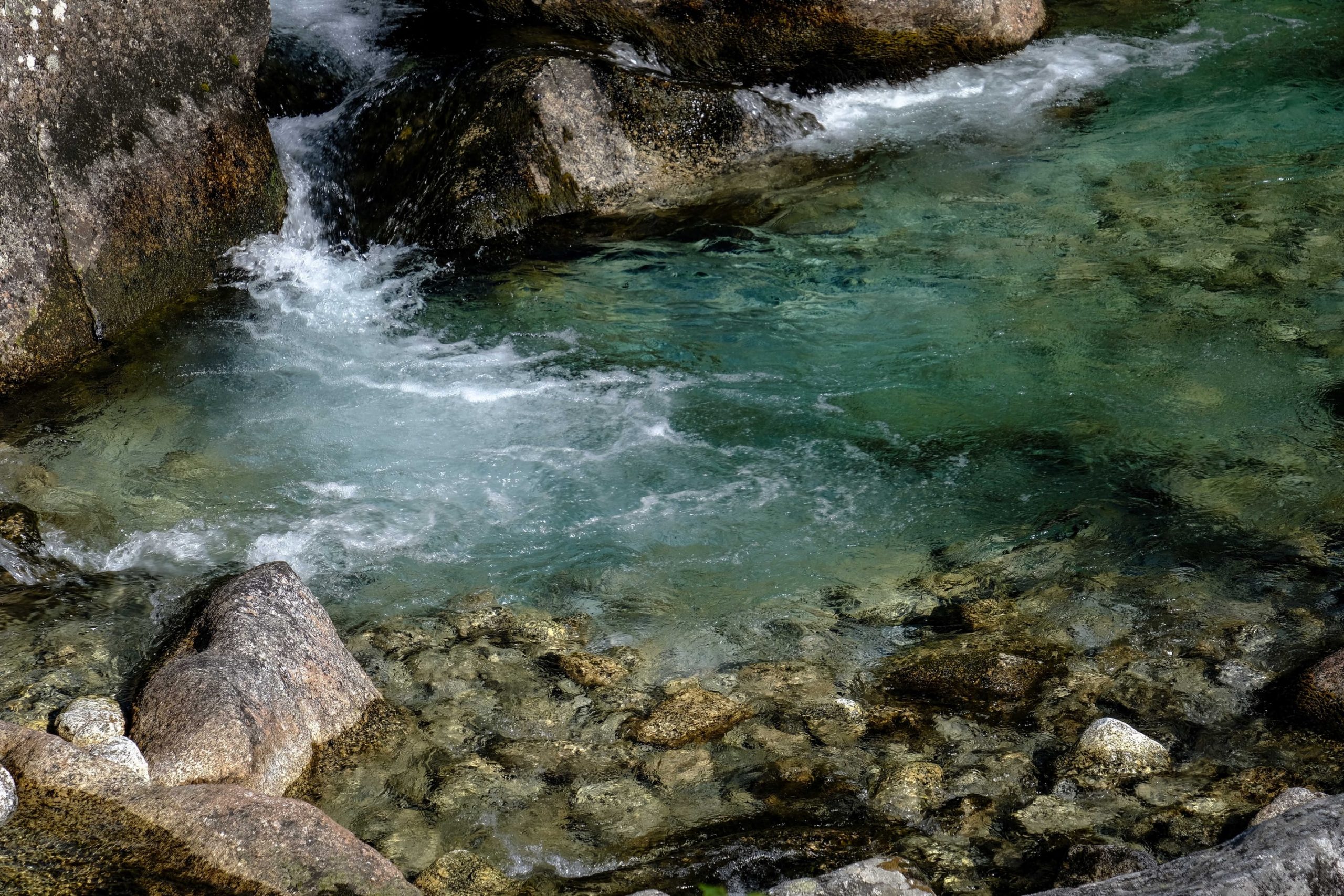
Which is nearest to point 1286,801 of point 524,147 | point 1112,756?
point 1112,756

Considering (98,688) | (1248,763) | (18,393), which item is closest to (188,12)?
(18,393)

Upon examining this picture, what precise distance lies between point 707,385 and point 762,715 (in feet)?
8.59

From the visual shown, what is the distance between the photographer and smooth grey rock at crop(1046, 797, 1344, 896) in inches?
97.7

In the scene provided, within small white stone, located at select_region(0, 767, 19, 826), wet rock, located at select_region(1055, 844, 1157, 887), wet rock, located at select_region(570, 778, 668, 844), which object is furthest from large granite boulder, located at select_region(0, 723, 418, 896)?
wet rock, located at select_region(1055, 844, 1157, 887)

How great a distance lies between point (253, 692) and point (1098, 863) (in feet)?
8.66

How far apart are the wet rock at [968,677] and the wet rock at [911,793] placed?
17.0 inches

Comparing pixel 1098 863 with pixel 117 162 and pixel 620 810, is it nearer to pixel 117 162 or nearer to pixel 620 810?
pixel 620 810

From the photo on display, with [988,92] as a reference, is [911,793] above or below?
below

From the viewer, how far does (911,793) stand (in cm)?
355

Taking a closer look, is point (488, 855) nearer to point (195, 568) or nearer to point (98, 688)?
point (98, 688)

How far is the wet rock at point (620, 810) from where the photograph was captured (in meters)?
3.48

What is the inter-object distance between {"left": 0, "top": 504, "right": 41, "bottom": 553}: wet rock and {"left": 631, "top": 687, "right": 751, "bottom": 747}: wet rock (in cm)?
294

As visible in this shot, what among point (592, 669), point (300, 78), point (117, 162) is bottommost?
point (592, 669)

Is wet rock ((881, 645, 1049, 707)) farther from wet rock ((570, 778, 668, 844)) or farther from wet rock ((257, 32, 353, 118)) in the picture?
wet rock ((257, 32, 353, 118))
